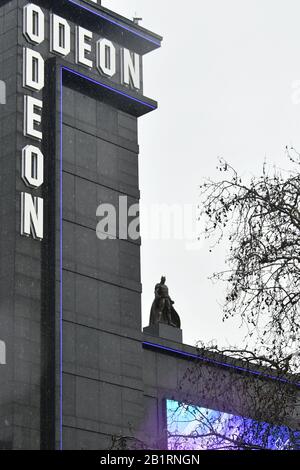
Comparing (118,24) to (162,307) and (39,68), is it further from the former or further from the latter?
(162,307)

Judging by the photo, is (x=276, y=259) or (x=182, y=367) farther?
(x=182, y=367)

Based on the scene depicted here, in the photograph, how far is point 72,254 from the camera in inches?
1731

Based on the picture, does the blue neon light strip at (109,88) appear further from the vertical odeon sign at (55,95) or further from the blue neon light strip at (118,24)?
A: the blue neon light strip at (118,24)

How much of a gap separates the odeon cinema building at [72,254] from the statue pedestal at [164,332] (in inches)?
2.1

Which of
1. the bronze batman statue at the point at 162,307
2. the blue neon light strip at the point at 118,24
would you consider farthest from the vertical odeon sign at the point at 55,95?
the bronze batman statue at the point at 162,307

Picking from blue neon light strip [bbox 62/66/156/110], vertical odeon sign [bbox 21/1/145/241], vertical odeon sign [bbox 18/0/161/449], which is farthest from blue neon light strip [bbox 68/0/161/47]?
blue neon light strip [bbox 62/66/156/110]

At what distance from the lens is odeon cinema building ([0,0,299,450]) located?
41.6 m

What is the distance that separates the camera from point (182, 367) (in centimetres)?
4625

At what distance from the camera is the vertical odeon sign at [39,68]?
143 ft

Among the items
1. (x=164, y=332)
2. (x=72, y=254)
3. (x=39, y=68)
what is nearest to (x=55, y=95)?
(x=39, y=68)

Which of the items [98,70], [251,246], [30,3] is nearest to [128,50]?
[98,70]
